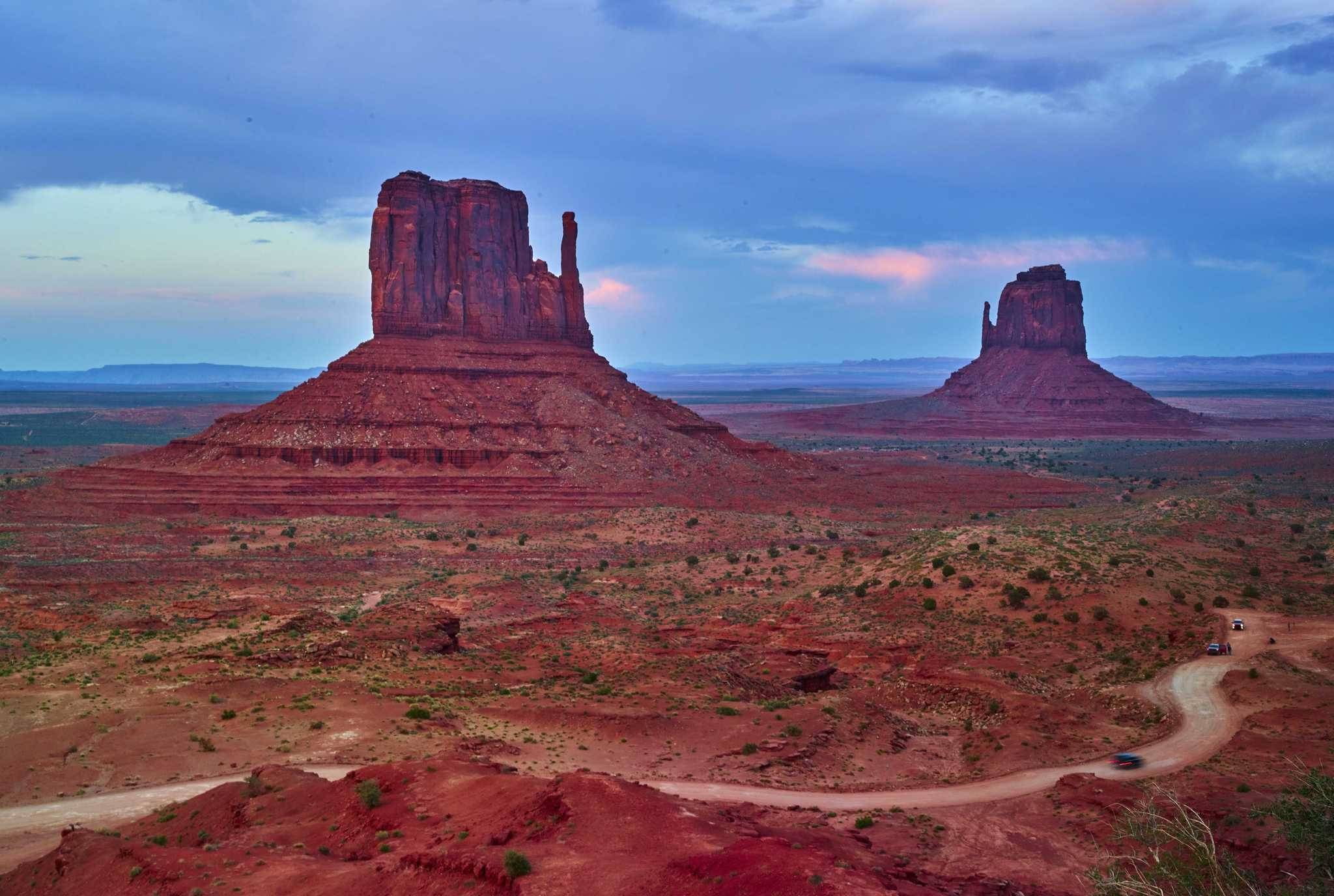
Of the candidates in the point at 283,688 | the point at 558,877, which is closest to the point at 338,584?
the point at 283,688

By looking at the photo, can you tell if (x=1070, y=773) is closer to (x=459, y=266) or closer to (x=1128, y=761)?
(x=1128, y=761)

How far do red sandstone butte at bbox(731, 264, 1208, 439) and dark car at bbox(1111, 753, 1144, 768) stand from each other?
128142 mm

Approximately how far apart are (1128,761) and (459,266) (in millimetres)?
72263

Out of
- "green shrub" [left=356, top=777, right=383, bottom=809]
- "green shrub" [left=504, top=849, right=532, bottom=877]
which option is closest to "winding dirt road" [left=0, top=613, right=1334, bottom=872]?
"green shrub" [left=356, top=777, right=383, bottom=809]

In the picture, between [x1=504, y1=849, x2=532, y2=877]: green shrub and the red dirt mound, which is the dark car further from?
[x1=504, y1=849, x2=532, y2=877]: green shrub

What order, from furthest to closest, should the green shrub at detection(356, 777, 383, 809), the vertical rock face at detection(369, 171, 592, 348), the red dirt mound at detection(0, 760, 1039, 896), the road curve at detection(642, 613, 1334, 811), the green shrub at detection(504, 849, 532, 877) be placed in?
the vertical rock face at detection(369, 171, 592, 348)
the road curve at detection(642, 613, 1334, 811)
the green shrub at detection(356, 777, 383, 809)
the green shrub at detection(504, 849, 532, 877)
the red dirt mound at detection(0, 760, 1039, 896)

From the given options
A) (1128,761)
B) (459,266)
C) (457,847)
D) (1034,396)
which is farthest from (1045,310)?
(457,847)

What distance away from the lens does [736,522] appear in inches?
2685

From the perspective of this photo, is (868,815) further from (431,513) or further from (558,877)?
(431,513)

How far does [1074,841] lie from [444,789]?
11.2 m

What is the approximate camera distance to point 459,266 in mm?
88375

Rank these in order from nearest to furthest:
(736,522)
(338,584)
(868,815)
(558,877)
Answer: (558,877), (868,815), (338,584), (736,522)

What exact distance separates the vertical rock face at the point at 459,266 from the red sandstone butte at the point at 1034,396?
7895cm

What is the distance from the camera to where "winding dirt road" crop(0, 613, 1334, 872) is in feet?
67.8
